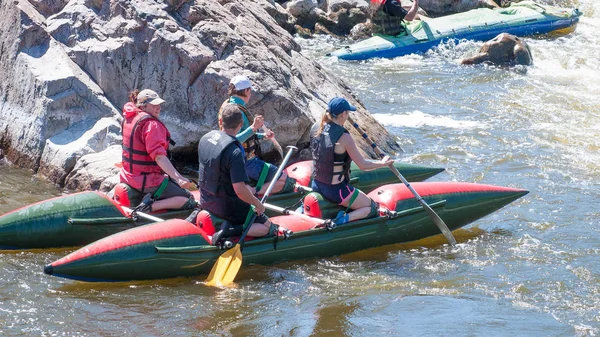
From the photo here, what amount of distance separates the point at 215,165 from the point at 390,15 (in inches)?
436

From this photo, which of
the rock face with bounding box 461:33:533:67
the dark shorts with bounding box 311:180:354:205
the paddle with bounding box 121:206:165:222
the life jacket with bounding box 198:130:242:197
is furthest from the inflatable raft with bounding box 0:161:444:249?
the rock face with bounding box 461:33:533:67

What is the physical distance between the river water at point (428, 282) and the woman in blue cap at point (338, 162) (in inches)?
18.2

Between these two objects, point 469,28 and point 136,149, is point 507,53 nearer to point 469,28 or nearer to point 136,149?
point 469,28

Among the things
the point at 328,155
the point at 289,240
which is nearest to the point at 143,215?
the point at 289,240

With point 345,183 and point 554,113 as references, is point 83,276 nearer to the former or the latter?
point 345,183

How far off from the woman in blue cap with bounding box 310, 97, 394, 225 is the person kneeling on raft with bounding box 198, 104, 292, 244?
0.84 meters

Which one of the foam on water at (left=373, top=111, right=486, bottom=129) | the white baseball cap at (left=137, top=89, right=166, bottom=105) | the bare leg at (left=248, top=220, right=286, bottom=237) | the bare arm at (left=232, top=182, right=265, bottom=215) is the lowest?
the foam on water at (left=373, top=111, right=486, bottom=129)

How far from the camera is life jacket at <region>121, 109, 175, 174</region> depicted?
285 inches

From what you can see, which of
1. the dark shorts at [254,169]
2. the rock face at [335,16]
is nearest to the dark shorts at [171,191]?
the dark shorts at [254,169]

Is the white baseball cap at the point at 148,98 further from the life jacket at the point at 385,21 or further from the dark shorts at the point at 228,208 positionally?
the life jacket at the point at 385,21

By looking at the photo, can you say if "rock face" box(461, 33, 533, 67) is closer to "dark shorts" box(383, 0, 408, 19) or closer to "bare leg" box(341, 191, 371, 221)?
"dark shorts" box(383, 0, 408, 19)

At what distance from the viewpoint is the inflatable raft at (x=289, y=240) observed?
6.51 m

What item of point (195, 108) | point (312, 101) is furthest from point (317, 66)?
point (195, 108)

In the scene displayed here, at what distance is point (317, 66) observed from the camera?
11.7m
